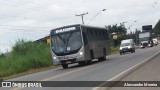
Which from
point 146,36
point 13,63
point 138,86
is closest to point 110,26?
point 146,36

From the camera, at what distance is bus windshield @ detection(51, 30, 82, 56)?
112ft

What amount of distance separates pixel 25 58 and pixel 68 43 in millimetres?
9375

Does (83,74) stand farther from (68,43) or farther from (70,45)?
(68,43)

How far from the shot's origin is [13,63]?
130ft

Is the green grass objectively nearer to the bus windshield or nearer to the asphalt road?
the bus windshield

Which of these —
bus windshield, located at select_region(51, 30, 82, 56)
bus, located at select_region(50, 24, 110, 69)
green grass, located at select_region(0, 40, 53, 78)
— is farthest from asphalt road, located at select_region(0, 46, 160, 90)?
green grass, located at select_region(0, 40, 53, 78)

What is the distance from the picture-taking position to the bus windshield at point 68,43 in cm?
3403

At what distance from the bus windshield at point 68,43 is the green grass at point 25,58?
5.01m

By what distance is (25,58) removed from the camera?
4231 centimetres

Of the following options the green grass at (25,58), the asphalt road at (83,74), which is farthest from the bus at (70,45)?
the green grass at (25,58)

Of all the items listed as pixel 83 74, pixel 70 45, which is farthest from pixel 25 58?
pixel 83 74

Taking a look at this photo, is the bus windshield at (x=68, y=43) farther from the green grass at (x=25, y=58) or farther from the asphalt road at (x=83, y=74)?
the green grass at (x=25, y=58)

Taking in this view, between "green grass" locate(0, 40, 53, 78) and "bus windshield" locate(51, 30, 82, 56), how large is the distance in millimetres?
5008

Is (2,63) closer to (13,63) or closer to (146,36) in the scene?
(13,63)
